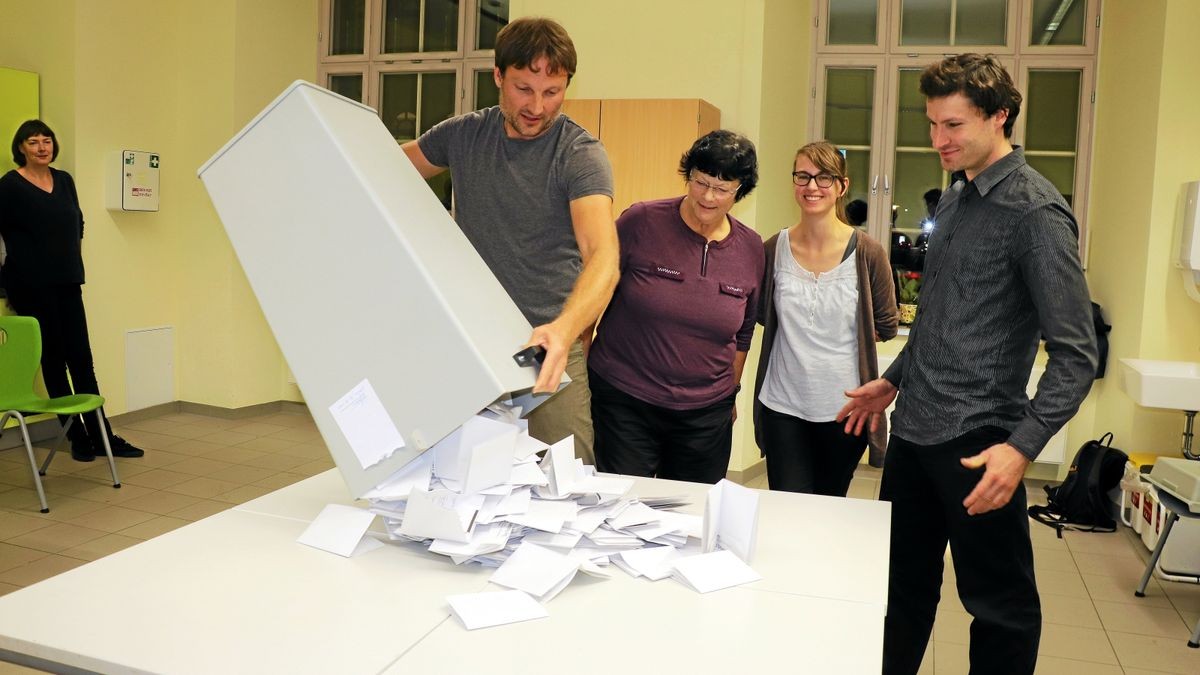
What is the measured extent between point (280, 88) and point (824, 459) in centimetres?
510

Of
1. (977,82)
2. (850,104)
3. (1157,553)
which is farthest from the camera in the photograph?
(850,104)

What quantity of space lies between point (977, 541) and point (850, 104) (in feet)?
13.6

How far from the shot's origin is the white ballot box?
1.60 m

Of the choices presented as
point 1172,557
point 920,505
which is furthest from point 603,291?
point 1172,557

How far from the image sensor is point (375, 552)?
1695 millimetres

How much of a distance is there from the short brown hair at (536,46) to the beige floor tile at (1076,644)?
2.34m

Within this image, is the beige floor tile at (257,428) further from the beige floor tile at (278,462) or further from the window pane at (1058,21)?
the window pane at (1058,21)

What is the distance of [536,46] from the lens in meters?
2.10

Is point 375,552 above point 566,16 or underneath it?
underneath

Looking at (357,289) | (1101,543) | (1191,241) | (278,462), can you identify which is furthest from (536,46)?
(278,462)

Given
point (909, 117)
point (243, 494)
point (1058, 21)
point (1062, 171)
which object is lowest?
point (243, 494)

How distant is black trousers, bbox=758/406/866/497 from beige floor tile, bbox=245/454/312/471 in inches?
127

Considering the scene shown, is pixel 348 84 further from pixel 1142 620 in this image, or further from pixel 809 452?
pixel 1142 620

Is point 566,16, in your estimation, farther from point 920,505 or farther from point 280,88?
point 920,505
